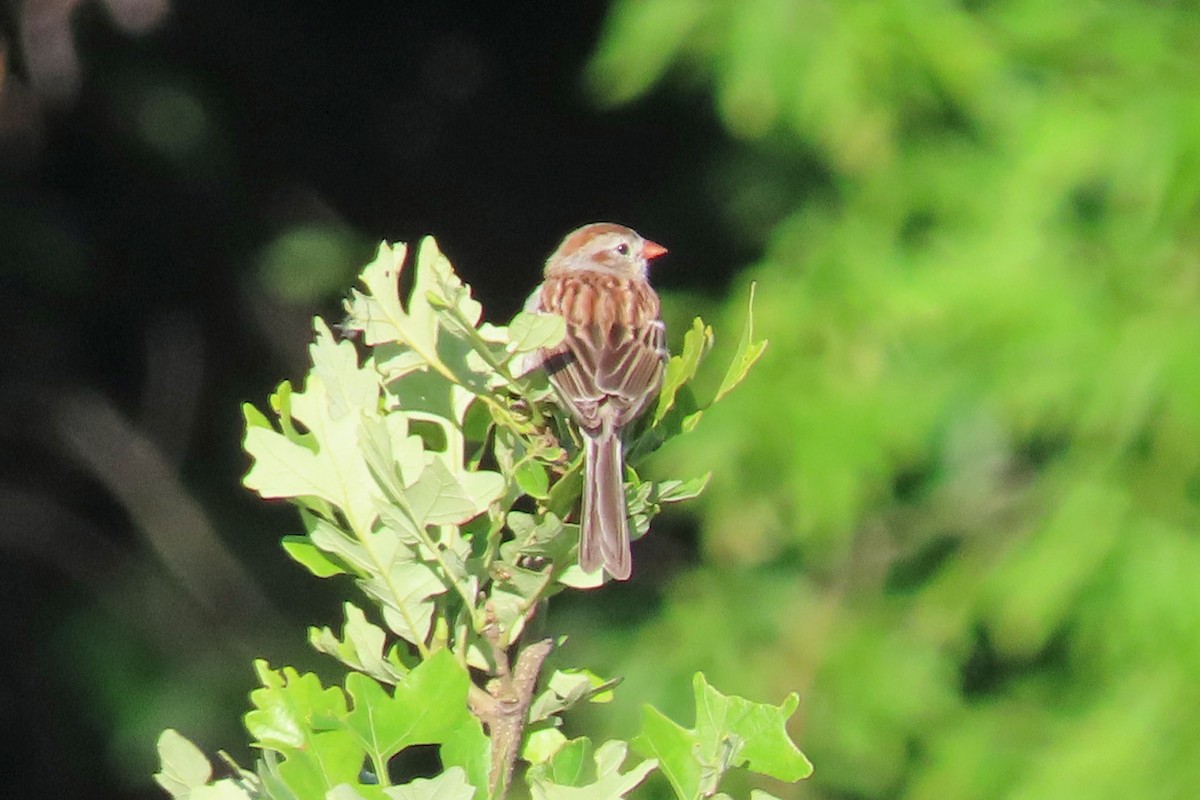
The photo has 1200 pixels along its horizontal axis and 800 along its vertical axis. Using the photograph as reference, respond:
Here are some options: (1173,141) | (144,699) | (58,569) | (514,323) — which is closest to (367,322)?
(514,323)

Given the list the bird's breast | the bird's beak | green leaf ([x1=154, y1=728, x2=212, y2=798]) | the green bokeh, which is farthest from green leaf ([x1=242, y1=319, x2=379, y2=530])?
the green bokeh

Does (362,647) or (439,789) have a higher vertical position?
(362,647)

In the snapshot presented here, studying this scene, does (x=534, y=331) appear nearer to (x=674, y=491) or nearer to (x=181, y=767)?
(x=674, y=491)

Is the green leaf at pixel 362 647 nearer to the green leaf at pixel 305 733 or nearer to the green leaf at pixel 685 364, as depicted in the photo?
the green leaf at pixel 305 733

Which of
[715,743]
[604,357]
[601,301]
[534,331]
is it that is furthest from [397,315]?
[601,301]

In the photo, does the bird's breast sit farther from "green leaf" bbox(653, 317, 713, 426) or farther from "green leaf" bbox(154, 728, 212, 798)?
"green leaf" bbox(154, 728, 212, 798)

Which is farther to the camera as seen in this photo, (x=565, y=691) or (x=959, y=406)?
(x=959, y=406)
